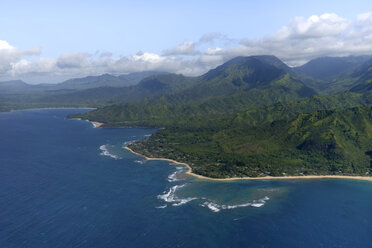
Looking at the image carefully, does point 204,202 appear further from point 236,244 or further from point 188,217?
point 236,244

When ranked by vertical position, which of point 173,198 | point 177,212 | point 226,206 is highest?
point 173,198

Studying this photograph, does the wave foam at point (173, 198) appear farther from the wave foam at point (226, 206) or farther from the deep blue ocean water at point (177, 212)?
the wave foam at point (226, 206)

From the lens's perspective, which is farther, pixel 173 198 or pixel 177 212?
pixel 173 198

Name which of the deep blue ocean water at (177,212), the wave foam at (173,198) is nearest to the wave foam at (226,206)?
the deep blue ocean water at (177,212)

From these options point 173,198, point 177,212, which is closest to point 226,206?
point 177,212

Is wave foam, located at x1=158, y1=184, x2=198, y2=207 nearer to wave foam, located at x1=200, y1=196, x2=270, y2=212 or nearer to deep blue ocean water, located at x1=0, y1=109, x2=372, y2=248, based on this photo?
deep blue ocean water, located at x1=0, y1=109, x2=372, y2=248

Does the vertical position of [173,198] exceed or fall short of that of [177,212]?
it exceeds it

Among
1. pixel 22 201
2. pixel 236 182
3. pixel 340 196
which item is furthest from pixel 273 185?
pixel 22 201

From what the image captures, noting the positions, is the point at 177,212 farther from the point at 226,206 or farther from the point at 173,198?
the point at 226,206
